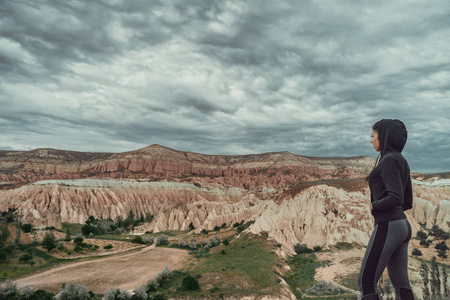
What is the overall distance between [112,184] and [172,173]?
127 feet

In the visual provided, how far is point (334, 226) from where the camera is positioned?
126 feet

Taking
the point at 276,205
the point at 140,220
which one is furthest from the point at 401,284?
the point at 140,220

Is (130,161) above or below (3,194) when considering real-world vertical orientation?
above

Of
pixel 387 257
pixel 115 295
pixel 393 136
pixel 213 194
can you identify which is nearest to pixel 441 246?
pixel 115 295

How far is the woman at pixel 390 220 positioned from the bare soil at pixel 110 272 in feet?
69.1

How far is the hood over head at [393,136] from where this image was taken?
380 centimetres

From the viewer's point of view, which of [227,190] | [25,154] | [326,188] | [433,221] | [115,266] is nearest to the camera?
[115,266]

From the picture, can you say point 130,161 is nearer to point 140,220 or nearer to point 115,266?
point 140,220

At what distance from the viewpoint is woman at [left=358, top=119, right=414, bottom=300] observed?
11.7 feet

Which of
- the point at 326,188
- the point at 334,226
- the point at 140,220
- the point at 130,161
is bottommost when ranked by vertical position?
the point at 140,220

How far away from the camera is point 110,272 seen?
→ 24469 millimetres

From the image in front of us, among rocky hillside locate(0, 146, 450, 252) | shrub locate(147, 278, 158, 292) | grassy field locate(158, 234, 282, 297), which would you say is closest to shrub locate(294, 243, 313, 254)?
rocky hillside locate(0, 146, 450, 252)

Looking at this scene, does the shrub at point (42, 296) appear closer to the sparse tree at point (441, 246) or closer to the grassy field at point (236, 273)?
the grassy field at point (236, 273)

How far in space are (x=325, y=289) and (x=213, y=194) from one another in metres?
72.9
